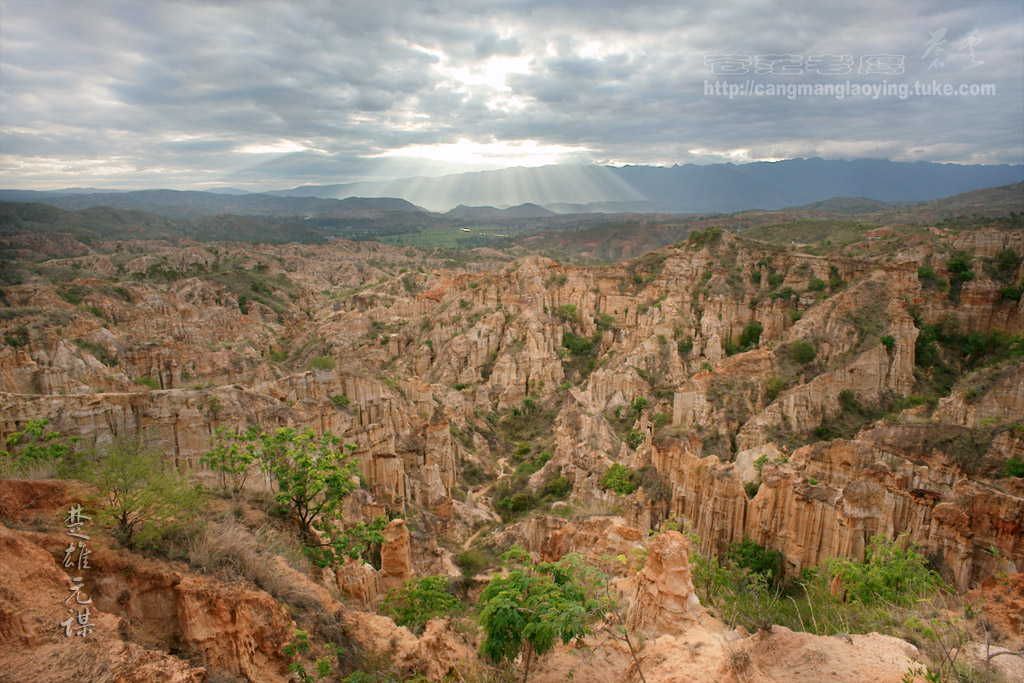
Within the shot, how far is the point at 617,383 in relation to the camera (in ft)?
134

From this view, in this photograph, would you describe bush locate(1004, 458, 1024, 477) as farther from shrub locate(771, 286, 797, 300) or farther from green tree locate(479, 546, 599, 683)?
shrub locate(771, 286, 797, 300)

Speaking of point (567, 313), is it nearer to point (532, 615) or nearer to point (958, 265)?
point (958, 265)

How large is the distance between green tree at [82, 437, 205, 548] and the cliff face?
5548 mm

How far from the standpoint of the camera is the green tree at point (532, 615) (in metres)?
5.71

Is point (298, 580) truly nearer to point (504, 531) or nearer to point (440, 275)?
point (504, 531)

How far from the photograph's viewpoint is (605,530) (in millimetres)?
15438

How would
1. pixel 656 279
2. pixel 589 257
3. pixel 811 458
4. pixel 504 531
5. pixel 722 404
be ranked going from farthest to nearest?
pixel 589 257 → pixel 656 279 → pixel 722 404 → pixel 504 531 → pixel 811 458

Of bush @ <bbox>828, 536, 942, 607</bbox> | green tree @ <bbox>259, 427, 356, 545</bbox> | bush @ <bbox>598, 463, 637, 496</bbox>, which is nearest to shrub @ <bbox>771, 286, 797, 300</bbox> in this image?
bush @ <bbox>598, 463, 637, 496</bbox>

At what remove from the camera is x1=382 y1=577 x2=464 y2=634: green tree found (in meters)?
9.56

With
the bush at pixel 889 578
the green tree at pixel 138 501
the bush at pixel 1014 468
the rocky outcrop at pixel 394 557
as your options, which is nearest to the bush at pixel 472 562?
the rocky outcrop at pixel 394 557

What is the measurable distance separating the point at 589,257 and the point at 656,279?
81133 mm

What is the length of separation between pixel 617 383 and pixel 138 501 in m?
37.1

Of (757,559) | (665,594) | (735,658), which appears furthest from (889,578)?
(735,658)

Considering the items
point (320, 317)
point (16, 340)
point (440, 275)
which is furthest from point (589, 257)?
point (16, 340)
